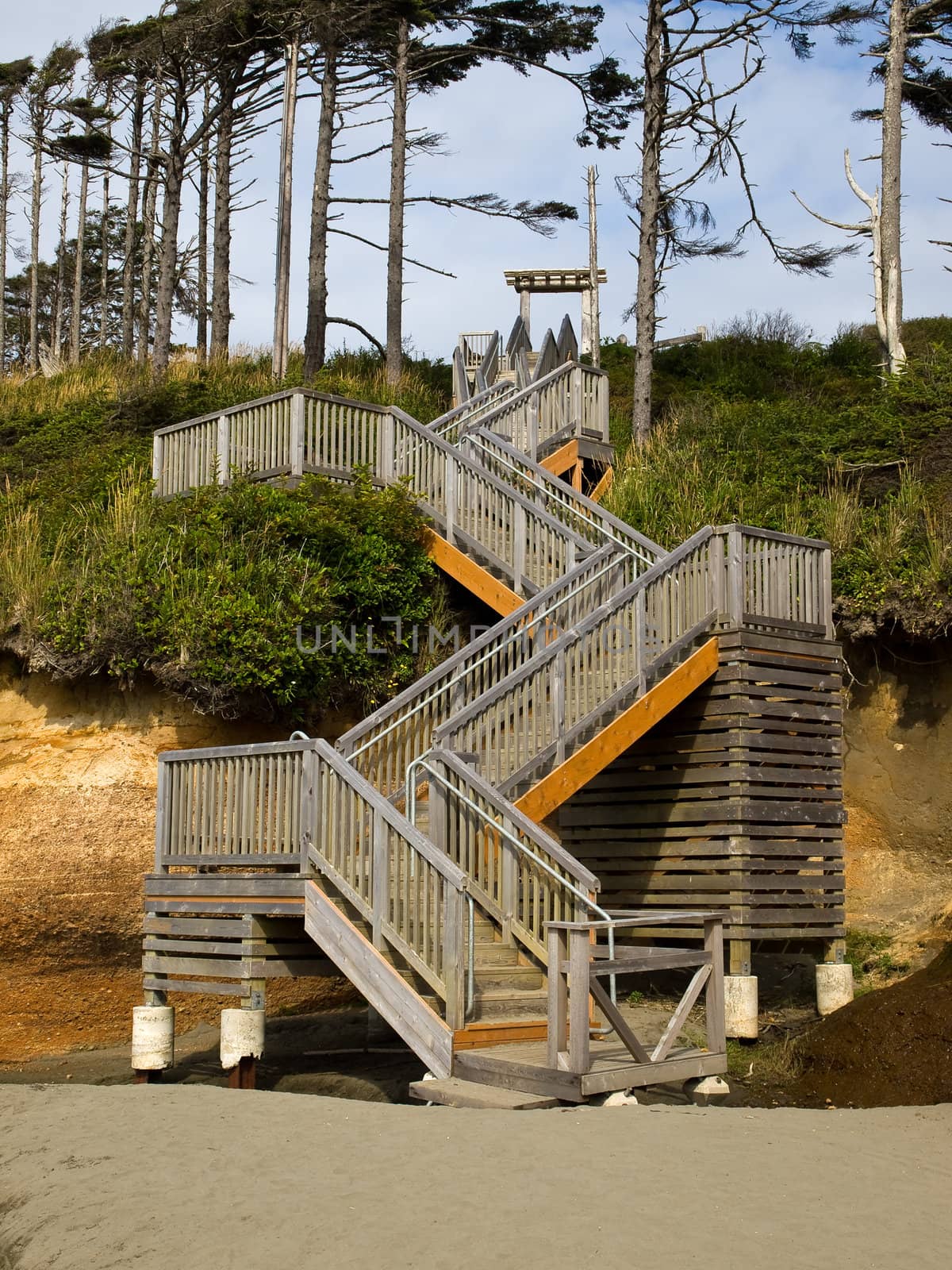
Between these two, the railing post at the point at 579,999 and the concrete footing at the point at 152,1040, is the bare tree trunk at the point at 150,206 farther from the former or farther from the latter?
the railing post at the point at 579,999

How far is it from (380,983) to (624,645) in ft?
14.5

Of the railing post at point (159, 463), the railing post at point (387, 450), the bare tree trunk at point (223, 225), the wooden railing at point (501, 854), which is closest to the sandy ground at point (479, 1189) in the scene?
the wooden railing at point (501, 854)

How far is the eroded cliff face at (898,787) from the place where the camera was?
18.2 metres

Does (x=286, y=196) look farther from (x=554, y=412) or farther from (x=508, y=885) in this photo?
(x=508, y=885)

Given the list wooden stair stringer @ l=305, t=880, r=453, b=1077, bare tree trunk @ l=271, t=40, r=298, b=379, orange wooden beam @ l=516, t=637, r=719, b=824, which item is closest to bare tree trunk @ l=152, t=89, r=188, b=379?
bare tree trunk @ l=271, t=40, r=298, b=379

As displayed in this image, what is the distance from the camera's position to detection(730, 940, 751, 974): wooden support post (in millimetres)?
14250

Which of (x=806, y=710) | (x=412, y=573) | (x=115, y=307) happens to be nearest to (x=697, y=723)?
(x=806, y=710)

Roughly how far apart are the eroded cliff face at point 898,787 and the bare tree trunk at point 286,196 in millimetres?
15263

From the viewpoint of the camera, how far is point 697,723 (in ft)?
48.6

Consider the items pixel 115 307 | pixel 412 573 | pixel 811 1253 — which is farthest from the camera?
pixel 115 307

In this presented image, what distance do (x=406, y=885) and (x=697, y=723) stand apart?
16.9ft

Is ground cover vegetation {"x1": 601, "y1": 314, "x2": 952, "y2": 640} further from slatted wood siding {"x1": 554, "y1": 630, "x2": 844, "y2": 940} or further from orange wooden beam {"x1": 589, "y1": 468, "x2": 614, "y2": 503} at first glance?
slatted wood siding {"x1": 554, "y1": 630, "x2": 844, "y2": 940}

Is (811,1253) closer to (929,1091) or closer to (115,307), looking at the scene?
(929,1091)

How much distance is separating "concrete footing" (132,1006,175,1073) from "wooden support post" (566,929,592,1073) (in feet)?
17.6
